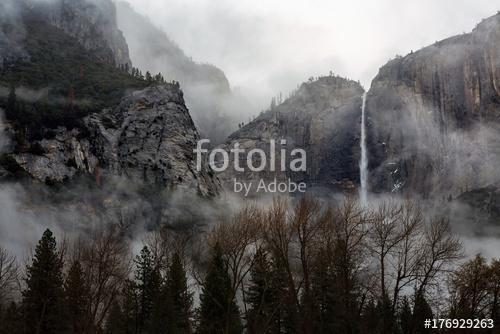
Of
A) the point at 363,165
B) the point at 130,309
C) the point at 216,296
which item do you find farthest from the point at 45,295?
the point at 363,165

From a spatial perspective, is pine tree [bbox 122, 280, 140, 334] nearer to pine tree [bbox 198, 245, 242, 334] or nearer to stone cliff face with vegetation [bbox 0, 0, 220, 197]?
pine tree [bbox 198, 245, 242, 334]

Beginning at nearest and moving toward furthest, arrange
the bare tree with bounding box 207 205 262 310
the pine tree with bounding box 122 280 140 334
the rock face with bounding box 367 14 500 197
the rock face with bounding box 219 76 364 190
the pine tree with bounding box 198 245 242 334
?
the bare tree with bounding box 207 205 262 310 → the pine tree with bounding box 198 245 242 334 → the pine tree with bounding box 122 280 140 334 → the rock face with bounding box 367 14 500 197 → the rock face with bounding box 219 76 364 190

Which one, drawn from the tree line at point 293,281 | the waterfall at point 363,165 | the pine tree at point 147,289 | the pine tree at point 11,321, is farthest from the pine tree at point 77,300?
the waterfall at point 363,165

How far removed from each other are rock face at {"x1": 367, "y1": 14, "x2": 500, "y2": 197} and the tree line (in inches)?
4664

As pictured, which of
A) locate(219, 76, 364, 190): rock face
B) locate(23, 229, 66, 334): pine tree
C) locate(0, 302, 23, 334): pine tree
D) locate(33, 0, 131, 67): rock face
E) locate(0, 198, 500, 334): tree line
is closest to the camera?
locate(0, 198, 500, 334): tree line

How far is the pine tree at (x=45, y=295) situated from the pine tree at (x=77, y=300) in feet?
3.03

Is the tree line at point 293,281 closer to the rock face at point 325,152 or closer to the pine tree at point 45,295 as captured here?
the pine tree at point 45,295

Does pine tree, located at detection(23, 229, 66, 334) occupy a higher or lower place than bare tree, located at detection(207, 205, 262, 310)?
lower

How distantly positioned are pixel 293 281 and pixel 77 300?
1954cm

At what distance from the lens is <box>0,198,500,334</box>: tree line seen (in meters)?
38.5

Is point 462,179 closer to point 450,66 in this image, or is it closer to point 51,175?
point 450,66

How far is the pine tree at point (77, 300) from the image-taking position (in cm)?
4072

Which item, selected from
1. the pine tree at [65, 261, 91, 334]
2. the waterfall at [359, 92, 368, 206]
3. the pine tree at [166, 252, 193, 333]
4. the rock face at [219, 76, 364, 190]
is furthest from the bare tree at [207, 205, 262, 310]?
the waterfall at [359, 92, 368, 206]

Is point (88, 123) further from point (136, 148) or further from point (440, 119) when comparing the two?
point (440, 119)
